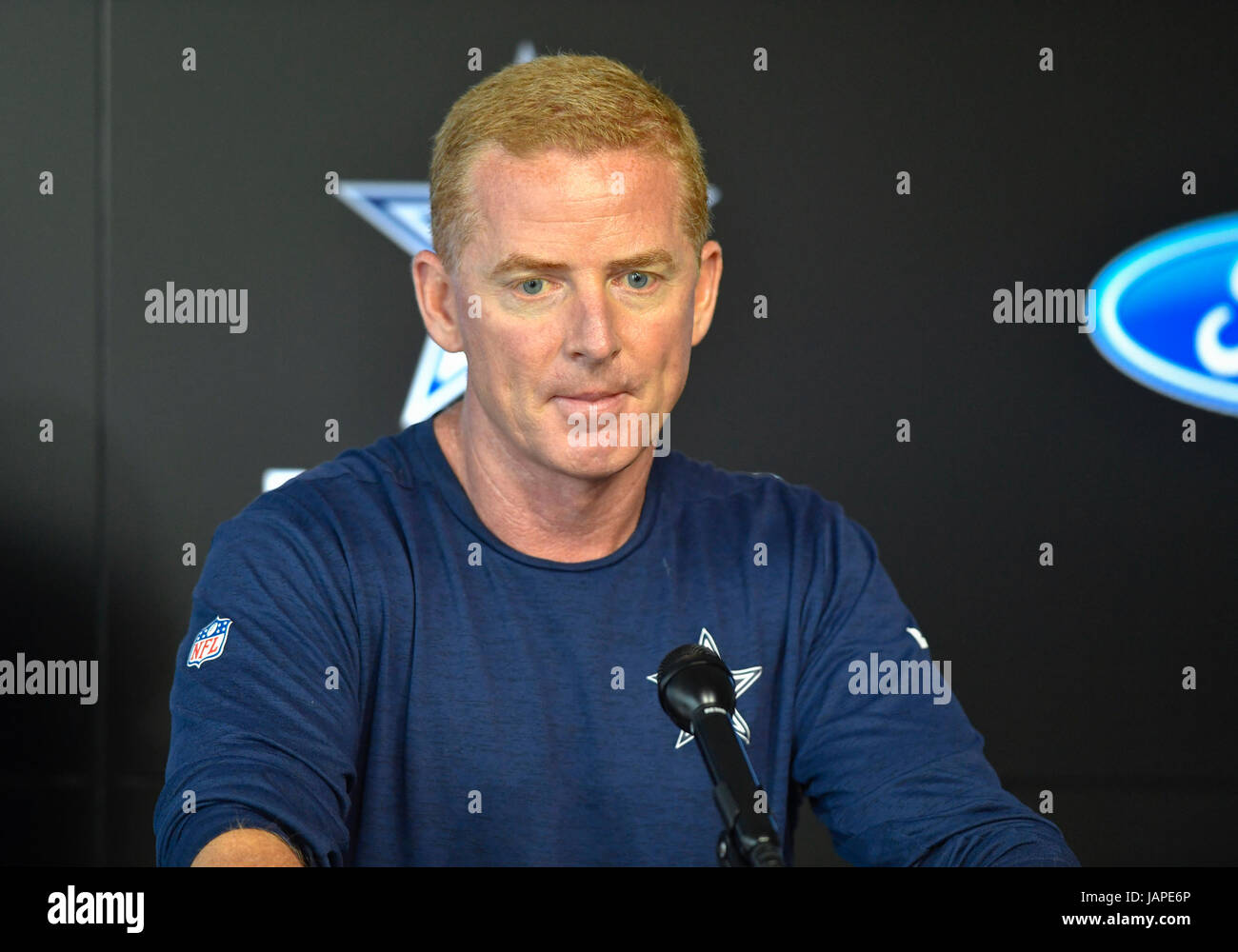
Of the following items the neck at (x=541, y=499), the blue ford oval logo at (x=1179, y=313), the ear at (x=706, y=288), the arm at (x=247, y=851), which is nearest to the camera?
the arm at (x=247, y=851)

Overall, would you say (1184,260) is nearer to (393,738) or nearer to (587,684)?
(587,684)

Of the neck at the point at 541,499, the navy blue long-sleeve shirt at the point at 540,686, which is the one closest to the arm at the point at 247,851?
the navy blue long-sleeve shirt at the point at 540,686

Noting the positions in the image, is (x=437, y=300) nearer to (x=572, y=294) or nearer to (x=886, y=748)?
(x=572, y=294)

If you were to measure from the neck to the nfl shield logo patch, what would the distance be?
0.34 meters

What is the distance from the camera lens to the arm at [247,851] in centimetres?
109

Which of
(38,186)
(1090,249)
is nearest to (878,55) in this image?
(1090,249)

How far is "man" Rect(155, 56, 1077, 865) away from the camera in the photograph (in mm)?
1396

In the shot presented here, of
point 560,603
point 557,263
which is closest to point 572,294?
point 557,263

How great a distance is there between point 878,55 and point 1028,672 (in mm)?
1342

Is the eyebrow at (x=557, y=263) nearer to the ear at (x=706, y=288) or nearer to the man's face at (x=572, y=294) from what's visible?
the man's face at (x=572, y=294)

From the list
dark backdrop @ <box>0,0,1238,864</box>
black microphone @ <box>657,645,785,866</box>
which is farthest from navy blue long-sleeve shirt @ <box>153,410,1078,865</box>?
dark backdrop @ <box>0,0,1238,864</box>

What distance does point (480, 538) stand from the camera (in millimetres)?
1504

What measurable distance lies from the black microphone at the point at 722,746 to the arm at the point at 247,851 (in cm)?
40

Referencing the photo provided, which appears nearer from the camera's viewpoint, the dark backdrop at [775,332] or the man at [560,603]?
the man at [560,603]
